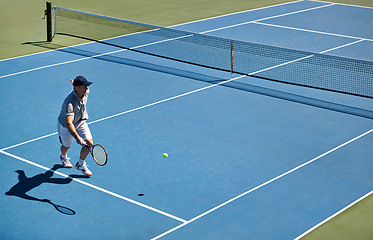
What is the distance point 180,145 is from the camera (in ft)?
42.7

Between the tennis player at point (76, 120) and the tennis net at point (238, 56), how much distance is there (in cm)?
632

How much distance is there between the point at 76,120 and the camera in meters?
11.5

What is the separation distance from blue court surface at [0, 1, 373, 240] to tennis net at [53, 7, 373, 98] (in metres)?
0.35

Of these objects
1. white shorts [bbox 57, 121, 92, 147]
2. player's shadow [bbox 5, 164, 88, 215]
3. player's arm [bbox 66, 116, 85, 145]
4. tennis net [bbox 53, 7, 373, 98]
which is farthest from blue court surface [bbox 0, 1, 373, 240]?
player's arm [bbox 66, 116, 85, 145]

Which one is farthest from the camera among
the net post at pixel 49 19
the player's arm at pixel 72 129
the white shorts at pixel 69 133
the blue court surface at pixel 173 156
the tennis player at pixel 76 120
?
the net post at pixel 49 19

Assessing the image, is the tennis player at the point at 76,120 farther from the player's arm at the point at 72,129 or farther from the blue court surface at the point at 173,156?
the blue court surface at the point at 173,156

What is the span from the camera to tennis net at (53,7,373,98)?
1664 cm

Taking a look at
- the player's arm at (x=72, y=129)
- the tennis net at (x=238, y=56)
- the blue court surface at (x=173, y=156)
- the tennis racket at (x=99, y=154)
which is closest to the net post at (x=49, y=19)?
the tennis net at (x=238, y=56)

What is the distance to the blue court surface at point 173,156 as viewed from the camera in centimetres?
1031

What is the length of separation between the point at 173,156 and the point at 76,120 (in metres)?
2.03

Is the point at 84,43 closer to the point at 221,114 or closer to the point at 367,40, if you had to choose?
the point at 221,114

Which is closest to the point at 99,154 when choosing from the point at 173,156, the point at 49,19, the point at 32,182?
the point at 32,182

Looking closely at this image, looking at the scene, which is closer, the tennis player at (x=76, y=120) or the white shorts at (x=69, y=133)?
the tennis player at (x=76, y=120)

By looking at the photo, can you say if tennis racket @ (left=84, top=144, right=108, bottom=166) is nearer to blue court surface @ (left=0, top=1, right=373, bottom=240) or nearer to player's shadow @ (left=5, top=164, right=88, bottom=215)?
blue court surface @ (left=0, top=1, right=373, bottom=240)
